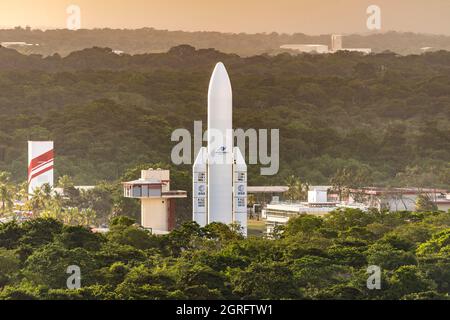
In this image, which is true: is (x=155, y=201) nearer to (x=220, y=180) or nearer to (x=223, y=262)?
(x=220, y=180)

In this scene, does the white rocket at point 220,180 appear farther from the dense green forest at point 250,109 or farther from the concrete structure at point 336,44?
the concrete structure at point 336,44

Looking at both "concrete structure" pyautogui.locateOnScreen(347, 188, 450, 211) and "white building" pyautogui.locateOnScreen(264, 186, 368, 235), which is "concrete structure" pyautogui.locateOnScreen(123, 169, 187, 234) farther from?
"concrete structure" pyautogui.locateOnScreen(347, 188, 450, 211)

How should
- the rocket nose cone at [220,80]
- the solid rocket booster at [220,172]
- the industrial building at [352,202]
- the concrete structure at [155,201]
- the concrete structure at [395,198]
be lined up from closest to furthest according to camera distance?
the solid rocket booster at [220,172] → the rocket nose cone at [220,80] → the concrete structure at [155,201] → the industrial building at [352,202] → the concrete structure at [395,198]

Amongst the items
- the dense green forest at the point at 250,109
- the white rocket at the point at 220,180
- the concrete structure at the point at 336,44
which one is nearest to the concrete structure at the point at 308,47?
the dense green forest at the point at 250,109

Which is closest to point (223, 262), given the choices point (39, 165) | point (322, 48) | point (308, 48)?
point (39, 165)

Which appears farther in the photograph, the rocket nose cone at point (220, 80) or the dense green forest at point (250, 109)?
the dense green forest at point (250, 109)

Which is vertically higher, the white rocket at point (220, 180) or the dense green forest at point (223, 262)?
the white rocket at point (220, 180)

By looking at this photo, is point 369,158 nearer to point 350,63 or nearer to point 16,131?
point 16,131
